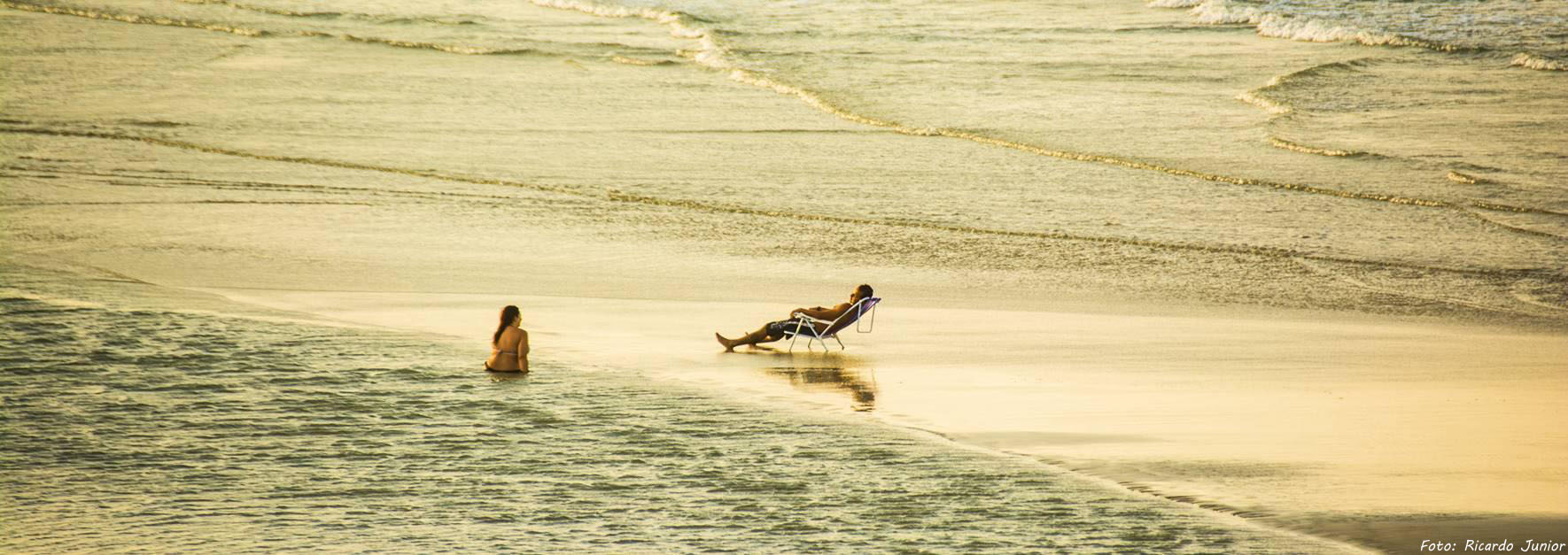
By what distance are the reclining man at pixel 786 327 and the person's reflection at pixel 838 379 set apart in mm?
297

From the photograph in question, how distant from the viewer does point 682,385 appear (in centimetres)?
898

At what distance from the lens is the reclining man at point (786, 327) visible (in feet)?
33.3

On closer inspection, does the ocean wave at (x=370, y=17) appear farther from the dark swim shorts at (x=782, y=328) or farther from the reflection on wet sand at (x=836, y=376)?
the reflection on wet sand at (x=836, y=376)

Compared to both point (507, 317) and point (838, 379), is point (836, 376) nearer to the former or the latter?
point (838, 379)

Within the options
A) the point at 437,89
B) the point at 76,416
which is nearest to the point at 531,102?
the point at 437,89

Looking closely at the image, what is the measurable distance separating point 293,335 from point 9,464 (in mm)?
2630

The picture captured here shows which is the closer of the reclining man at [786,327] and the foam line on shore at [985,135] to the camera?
the reclining man at [786,327]

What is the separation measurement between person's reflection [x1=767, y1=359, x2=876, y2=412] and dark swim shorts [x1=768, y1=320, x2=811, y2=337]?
0.94 feet

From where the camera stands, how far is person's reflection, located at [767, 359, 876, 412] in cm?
894

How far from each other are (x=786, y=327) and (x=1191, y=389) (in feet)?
7.95

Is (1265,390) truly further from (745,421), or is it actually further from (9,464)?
(9,464)

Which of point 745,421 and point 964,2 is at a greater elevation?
point 964,2

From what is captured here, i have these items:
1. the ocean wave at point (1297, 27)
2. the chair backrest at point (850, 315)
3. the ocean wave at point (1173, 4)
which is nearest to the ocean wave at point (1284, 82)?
the ocean wave at point (1297, 27)

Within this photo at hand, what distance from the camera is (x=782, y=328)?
33.5 feet
